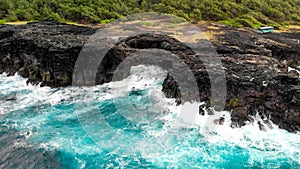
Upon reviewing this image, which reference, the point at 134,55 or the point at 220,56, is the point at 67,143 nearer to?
the point at 134,55

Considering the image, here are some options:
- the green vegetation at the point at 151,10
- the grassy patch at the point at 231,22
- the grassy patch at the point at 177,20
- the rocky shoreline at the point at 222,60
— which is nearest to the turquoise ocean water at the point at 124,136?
the rocky shoreline at the point at 222,60

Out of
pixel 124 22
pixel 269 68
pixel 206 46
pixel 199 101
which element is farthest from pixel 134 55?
pixel 124 22

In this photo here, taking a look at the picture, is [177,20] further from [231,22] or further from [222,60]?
[222,60]

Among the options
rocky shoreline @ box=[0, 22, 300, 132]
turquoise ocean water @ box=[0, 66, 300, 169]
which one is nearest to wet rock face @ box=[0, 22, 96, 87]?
rocky shoreline @ box=[0, 22, 300, 132]

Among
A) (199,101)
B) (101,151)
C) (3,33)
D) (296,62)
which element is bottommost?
(101,151)

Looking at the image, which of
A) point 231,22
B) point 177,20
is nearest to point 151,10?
point 177,20
